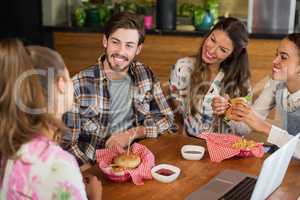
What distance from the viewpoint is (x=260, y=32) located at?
147 inches

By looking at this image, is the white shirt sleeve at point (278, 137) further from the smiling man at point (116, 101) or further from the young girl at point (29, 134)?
the young girl at point (29, 134)

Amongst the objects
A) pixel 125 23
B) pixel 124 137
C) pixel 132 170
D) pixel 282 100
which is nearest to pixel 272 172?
pixel 132 170

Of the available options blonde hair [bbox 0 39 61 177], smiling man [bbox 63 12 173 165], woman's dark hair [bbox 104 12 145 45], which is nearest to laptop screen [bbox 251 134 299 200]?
blonde hair [bbox 0 39 61 177]

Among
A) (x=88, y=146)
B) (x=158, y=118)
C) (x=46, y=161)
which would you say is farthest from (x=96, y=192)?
(x=158, y=118)

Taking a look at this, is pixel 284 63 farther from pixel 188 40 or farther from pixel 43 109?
pixel 188 40

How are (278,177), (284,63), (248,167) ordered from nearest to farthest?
(278,177)
(248,167)
(284,63)

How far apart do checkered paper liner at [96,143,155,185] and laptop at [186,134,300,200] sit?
20cm

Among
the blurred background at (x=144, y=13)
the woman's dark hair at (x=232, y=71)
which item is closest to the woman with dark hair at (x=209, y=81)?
the woman's dark hair at (x=232, y=71)

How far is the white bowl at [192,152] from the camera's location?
184 centimetres

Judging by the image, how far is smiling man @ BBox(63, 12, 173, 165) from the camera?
2.14 meters

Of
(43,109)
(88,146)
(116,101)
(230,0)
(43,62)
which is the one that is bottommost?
(88,146)

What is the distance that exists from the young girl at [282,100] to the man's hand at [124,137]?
0.46 meters

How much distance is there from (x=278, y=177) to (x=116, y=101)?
0.98m

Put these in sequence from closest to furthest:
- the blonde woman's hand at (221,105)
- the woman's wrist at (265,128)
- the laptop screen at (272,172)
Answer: the laptop screen at (272,172), the woman's wrist at (265,128), the blonde woman's hand at (221,105)
